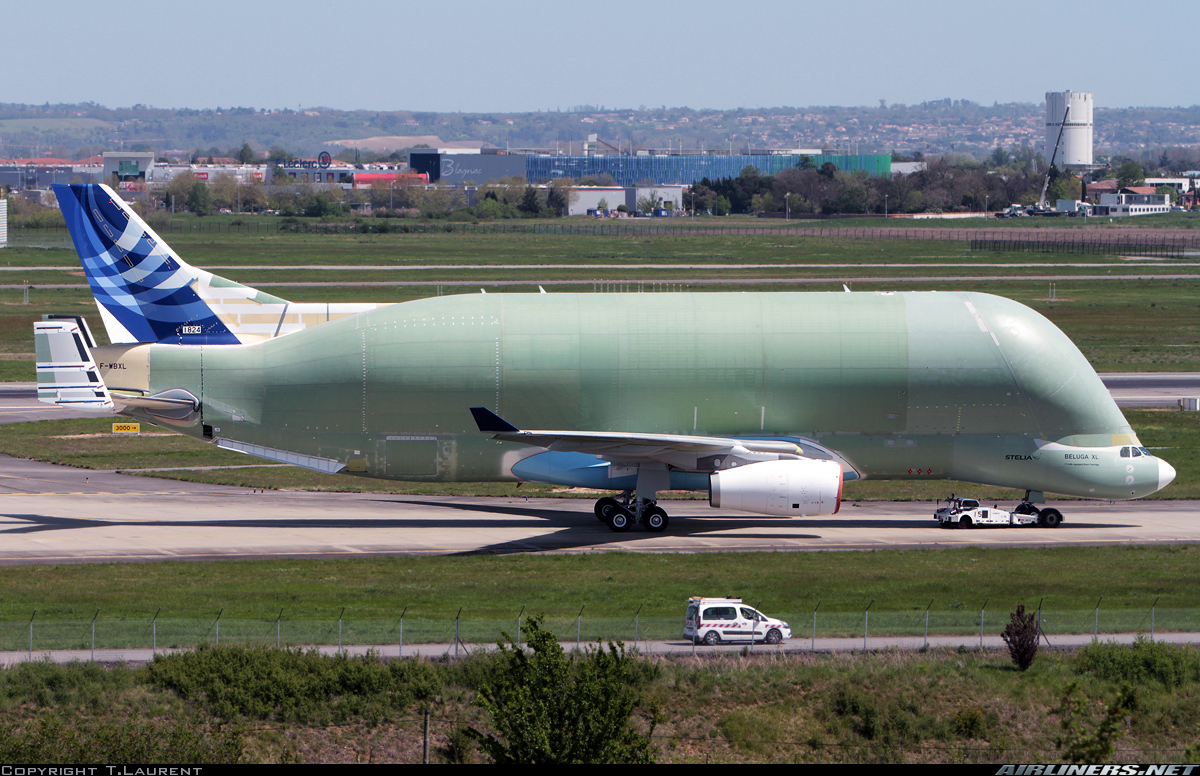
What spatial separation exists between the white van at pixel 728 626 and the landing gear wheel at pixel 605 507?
1459cm

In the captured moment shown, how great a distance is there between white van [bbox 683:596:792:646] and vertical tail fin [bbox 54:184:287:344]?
24250mm

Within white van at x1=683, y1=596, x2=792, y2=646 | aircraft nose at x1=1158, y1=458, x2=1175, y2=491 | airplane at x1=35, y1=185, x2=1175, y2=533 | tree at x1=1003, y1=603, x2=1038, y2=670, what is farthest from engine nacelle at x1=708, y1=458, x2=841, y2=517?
aircraft nose at x1=1158, y1=458, x2=1175, y2=491

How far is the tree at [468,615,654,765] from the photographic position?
24.7 metres

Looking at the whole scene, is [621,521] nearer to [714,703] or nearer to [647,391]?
[647,391]

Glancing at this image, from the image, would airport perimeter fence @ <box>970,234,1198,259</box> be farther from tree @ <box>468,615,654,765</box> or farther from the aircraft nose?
tree @ <box>468,615,654,765</box>

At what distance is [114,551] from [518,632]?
60.1 feet

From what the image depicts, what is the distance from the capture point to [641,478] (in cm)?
4778

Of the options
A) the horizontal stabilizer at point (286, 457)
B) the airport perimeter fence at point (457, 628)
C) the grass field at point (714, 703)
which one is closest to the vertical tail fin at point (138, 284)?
the horizontal stabilizer at point (286, 457)

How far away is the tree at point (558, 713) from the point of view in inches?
973

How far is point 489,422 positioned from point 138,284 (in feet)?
55.7

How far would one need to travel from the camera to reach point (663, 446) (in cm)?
Result: 4569

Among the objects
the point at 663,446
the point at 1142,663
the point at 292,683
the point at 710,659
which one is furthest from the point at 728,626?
the point at 663,446

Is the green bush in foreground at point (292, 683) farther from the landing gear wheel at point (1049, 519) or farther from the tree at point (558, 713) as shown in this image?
the landing gear wheel at point (1049, 519)

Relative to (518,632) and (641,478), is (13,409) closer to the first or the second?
(641,478)
